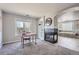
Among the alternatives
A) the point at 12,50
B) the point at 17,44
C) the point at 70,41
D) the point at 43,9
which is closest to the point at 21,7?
the point at 43,9

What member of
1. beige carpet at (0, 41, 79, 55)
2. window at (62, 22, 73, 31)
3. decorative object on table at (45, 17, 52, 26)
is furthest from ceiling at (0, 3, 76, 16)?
beige carpet at (0, 41, 79, 55)

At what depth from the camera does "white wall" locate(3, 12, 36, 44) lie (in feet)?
6.52

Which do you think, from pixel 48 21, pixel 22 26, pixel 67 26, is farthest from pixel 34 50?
pixel 67 26

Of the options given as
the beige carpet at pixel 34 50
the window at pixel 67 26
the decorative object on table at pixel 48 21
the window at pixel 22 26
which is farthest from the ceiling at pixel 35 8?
the beige carpet at pixel 34 50

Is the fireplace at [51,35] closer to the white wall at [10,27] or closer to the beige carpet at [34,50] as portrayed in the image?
the beige carpet at [34,50]

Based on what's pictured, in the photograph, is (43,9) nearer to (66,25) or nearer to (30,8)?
(30,8)

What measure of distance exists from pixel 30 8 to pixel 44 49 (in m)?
1.16

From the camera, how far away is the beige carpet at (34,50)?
6.11 feet

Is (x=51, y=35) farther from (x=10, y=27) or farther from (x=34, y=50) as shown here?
(x=10, y=27)

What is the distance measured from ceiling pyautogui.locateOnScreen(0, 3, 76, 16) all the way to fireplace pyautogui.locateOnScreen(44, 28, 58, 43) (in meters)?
0.52

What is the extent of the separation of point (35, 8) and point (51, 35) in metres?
0.99

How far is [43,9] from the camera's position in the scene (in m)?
1.92

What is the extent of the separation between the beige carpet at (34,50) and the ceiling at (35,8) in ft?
2.87

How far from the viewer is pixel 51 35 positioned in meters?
2.31
